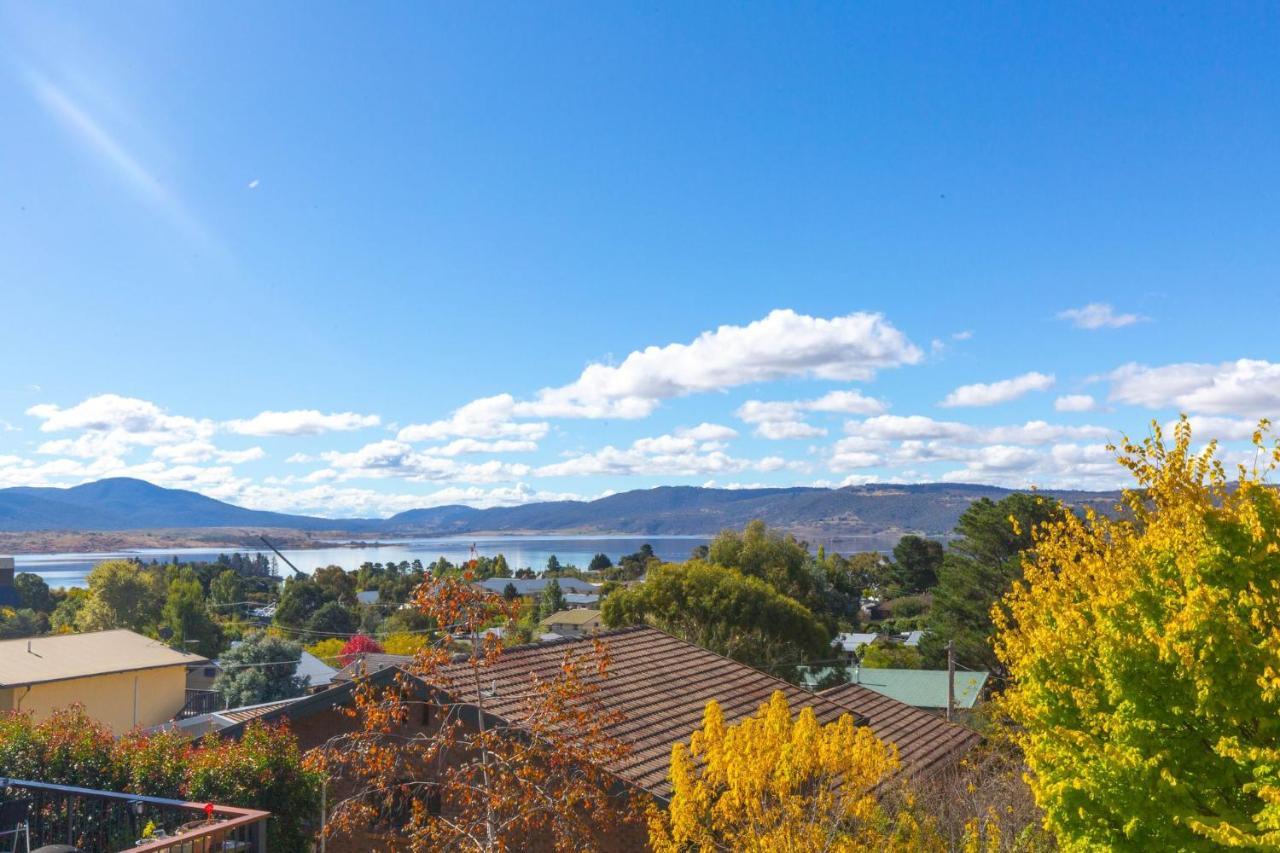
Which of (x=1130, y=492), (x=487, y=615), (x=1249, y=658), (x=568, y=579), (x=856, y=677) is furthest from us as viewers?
(x=568, y=579)

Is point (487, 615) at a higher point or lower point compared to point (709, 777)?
higher

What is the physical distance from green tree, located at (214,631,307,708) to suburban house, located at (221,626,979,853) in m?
31.0

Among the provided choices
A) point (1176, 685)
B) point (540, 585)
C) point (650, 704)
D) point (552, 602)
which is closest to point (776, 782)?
point (1176, 685)

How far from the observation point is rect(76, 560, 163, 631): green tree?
75.8m

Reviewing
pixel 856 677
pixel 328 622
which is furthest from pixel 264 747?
pixel 328 622

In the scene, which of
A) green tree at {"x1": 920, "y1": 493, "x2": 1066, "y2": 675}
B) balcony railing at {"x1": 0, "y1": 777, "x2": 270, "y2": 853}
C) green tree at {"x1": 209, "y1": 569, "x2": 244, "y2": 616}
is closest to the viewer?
balcony railing at {"x1": 0, "y1": 777, "x2": 270, "y2": 853}

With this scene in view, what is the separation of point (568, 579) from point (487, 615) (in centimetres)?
14892

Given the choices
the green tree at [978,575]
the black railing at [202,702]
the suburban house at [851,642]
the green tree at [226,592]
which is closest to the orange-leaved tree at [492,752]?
the black railing at [202,702]

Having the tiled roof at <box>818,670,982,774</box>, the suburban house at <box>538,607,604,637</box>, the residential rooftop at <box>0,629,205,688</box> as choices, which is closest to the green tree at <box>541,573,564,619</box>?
the suburban house at <box>538,607,604,637</box>

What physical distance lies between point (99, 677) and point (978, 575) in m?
37.6

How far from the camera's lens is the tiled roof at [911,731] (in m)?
17.0

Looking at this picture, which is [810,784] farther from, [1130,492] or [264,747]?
[264,747]

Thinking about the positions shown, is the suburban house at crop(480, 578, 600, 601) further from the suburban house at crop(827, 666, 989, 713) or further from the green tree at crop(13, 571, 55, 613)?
the suburban house at crop(827, 666, 989, 713)

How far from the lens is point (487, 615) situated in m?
9.97
